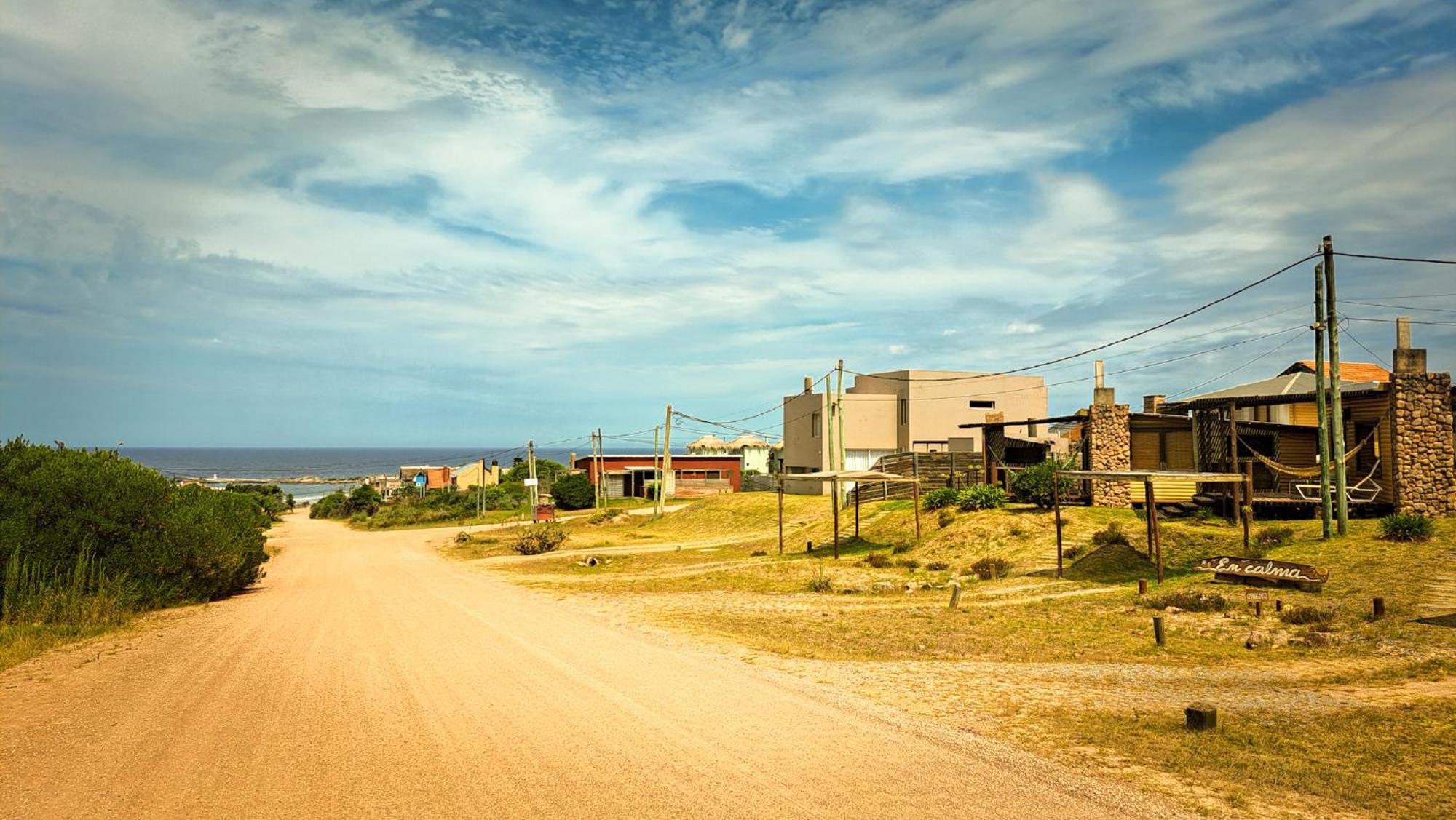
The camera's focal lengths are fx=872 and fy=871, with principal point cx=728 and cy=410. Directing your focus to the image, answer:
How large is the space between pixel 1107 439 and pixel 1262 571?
12291 mm

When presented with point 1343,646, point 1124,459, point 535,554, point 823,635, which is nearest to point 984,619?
point 823,635

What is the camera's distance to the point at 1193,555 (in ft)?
71.3

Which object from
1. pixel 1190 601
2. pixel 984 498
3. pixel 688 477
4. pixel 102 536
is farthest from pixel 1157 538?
pixel 688 477

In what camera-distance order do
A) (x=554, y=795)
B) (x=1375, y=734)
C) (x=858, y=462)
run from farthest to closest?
(x=858, y=462) < (x=1375, y=734) < (x=554, y=795)

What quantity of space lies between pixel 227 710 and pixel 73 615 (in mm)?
8915

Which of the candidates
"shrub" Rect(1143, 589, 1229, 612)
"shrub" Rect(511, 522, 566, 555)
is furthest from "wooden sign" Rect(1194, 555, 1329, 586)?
"shrub" Rect(511, 522, 566, 555)

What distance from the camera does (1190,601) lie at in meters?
16.4

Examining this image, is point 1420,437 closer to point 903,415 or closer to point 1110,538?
point 1110,538

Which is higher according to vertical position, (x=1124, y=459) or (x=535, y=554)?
(x=1124, y=459)

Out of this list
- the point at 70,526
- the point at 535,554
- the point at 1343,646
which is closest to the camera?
the point at 1343,646

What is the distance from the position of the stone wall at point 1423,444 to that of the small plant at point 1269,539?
3215 mm

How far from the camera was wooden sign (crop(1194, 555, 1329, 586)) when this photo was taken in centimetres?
1677

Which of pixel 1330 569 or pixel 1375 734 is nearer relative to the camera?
pixel 1375 734

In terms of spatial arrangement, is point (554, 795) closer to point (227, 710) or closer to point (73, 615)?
point (227, 710)
